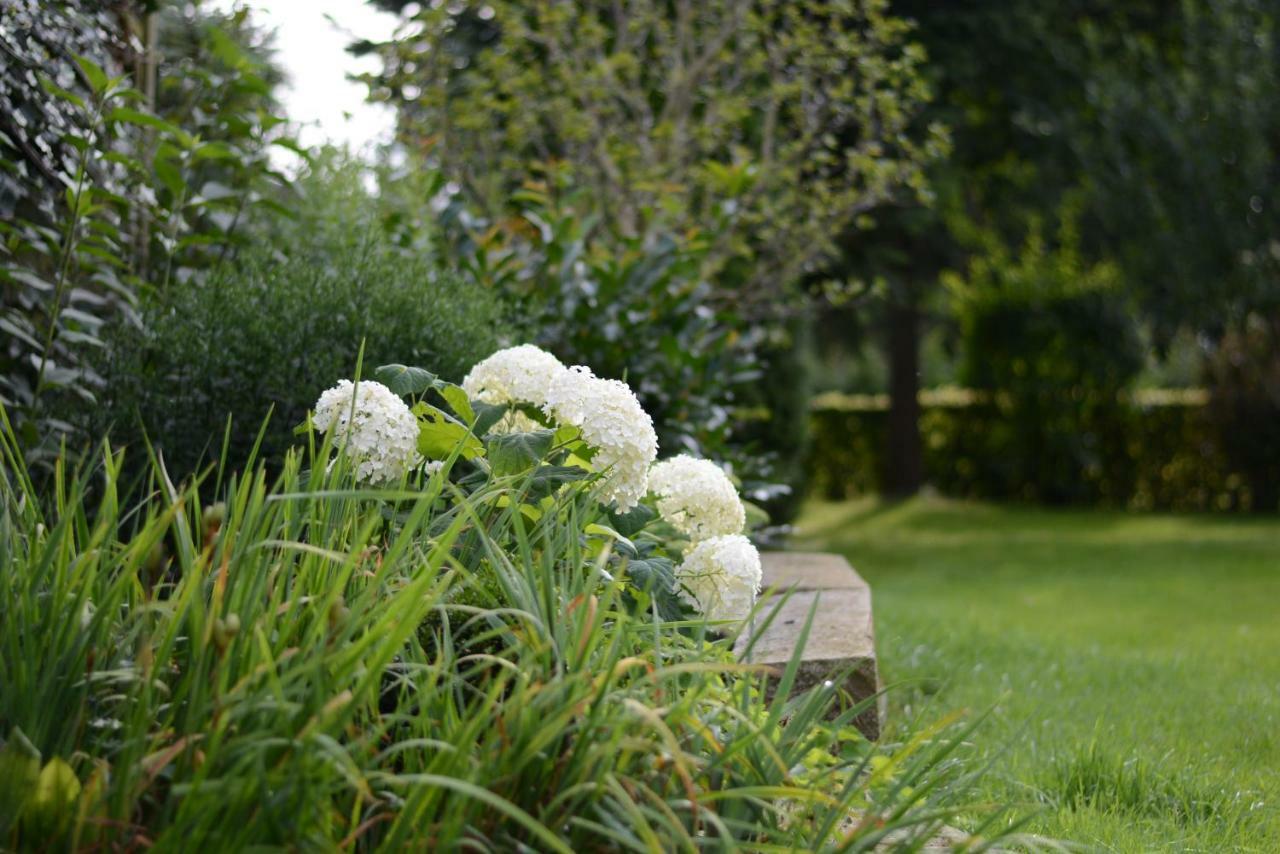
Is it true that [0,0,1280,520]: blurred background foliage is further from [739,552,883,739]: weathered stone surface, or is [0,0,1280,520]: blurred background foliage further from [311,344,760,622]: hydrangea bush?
[311,344,760,622]: hydrangea bush

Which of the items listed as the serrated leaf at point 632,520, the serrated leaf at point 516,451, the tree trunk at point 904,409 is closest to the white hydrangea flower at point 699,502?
the serrated leaf at point 632,520

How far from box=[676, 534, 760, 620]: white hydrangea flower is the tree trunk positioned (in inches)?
428

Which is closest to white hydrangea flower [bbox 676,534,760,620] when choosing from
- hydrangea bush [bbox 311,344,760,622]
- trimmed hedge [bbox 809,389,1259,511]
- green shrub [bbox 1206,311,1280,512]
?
hydrangea bush [bbox 311,344,760,622]

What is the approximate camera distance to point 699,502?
276 centimetres

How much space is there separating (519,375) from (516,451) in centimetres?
34

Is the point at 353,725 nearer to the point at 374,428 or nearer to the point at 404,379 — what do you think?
the point at 374,428

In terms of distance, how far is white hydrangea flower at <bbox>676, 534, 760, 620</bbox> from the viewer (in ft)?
8.21

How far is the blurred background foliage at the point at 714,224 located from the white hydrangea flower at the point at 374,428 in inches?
37.4

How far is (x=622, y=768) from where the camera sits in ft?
5.45

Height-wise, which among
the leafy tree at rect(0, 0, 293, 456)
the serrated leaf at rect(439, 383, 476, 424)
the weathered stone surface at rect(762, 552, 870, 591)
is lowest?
the weathered stone surface at rect(762, 552, 870, 591)

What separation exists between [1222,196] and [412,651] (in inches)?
397

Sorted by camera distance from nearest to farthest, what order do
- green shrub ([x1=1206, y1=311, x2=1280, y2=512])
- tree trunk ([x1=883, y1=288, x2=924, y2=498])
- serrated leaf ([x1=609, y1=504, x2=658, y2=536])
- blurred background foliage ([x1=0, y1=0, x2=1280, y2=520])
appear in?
serrated leaf ([x1=609, y1=504, x2=658, y2=536]), blurred background foliage ([x1=0, y1=0, x2=1280, y2=520]), green shrub ([x1=1206, y1=311, x2=1280, y2=512]), tree trunk ([x1=883, y1=288, x2=924, y2=498])

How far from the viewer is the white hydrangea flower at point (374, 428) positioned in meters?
2.34

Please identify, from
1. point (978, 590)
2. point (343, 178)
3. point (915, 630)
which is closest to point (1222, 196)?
point (978, 590)
